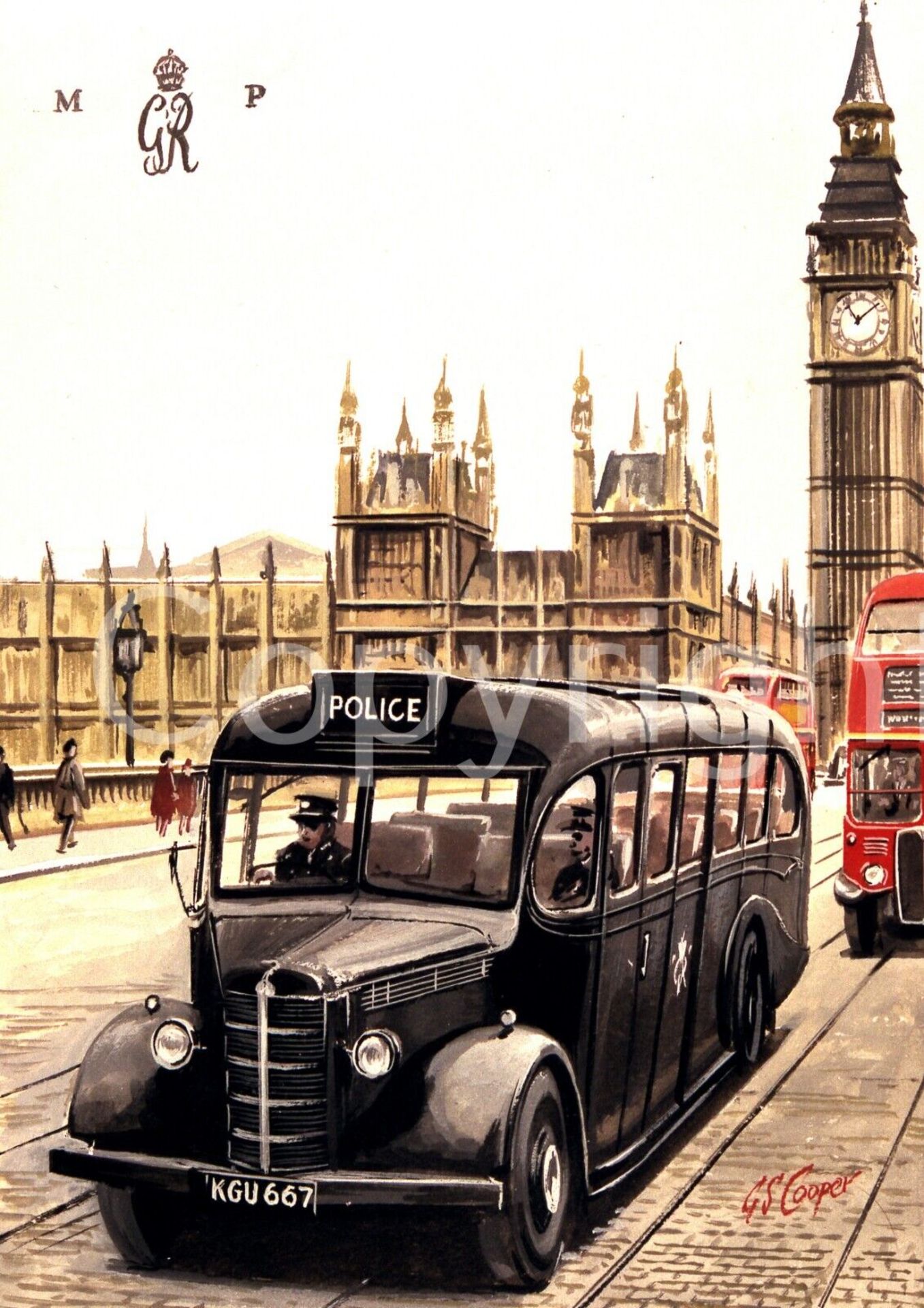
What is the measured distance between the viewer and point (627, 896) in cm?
746

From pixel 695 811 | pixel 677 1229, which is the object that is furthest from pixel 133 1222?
pixel 695 811

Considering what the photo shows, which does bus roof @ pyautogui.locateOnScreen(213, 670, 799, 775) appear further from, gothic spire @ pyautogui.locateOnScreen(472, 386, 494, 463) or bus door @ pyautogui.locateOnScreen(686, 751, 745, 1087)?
gothic spire @ pyautogui.locateOnScreen(472, 386, 494, 463)

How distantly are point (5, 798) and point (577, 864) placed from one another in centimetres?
1869

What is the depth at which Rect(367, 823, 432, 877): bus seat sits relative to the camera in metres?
6.88

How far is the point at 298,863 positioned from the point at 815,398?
280 ft

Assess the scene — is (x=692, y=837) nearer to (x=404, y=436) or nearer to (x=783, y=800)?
(x=783, y=800)

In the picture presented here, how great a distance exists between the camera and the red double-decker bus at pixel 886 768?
1495cm

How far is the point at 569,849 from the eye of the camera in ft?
22.9

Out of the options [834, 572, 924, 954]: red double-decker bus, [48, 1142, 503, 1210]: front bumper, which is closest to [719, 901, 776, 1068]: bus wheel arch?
[48, 1142, 503, 1210]: front bumper

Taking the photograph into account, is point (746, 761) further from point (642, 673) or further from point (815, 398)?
point (815, 398)

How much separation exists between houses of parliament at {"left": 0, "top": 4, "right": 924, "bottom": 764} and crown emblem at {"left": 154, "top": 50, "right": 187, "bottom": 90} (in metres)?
33.5

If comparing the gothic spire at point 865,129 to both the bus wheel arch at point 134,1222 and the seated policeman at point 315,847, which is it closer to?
the seated policeman at point 315,847

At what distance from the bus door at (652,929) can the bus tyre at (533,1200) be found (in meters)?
0.83
